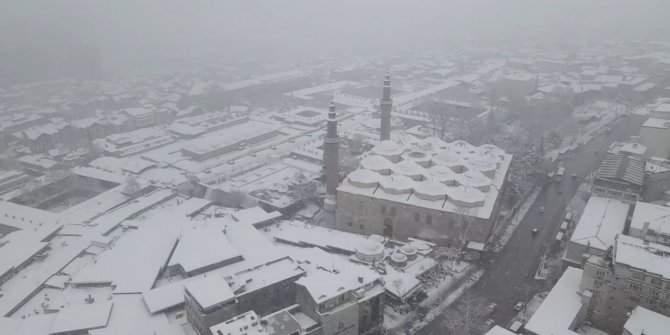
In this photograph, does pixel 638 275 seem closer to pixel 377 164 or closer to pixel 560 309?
pixel 560 309

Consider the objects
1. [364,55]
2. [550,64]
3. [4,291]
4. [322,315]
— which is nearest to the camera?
[322,315]

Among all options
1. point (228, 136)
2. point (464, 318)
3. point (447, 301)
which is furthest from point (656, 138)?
point (228, 136)

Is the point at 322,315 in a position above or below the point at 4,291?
above

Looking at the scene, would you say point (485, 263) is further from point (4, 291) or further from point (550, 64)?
point (550, 64)

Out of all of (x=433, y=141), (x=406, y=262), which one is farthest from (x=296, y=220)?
(x=433, y=141)

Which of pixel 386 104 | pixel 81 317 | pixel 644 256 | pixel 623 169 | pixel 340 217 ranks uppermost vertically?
pixel 386 104

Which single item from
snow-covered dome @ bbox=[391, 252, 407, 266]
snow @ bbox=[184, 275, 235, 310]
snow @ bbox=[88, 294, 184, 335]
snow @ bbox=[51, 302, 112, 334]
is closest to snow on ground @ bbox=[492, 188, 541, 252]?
snow-covered dome @ bbox=[391, 252, 407, 266]

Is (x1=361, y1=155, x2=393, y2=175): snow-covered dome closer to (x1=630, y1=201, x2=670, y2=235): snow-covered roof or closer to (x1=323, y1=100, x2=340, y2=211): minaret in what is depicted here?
(x1=323, y1=100, x2=340, y2=211): minaret
